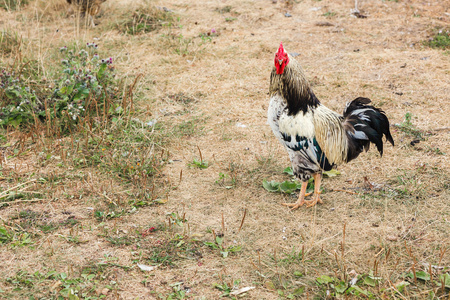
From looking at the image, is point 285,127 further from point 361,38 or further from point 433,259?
point 361,38

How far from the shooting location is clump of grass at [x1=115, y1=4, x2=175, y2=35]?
27.1ft

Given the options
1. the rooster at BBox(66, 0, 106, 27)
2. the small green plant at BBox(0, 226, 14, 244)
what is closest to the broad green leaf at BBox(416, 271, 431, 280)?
the small green plant at BBox(0, 226, 14, 244)

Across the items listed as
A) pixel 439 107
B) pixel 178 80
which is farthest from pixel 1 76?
pixel 439 107

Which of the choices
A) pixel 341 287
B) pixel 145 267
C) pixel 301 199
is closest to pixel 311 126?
pixel 301 199

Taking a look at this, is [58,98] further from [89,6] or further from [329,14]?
[329,14]

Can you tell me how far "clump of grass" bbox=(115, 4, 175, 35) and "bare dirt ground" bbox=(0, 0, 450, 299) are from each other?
0.39m

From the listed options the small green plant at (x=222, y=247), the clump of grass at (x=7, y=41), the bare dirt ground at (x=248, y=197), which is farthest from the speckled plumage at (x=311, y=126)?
the clump of grass at (x=7, y=41)

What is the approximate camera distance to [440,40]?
7.24 meters

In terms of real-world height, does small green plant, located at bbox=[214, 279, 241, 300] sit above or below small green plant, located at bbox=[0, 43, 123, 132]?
below

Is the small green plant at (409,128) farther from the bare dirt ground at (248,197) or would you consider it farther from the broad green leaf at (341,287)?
the broad green leaf at (341,287)

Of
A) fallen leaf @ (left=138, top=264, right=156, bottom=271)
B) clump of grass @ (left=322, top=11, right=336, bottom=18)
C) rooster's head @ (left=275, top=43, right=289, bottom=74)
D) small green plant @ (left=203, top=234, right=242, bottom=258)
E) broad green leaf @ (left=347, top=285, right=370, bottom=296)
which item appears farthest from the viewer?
clump of grass @ (left=322, top=11, right=336, bottom=18)

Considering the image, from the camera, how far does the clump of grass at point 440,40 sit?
7.15 m

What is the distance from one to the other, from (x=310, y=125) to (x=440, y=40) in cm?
474

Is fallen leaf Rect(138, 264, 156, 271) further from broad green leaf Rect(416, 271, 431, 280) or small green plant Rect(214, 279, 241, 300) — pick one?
broad green leaf Rect(416, 271, 431, 280)
